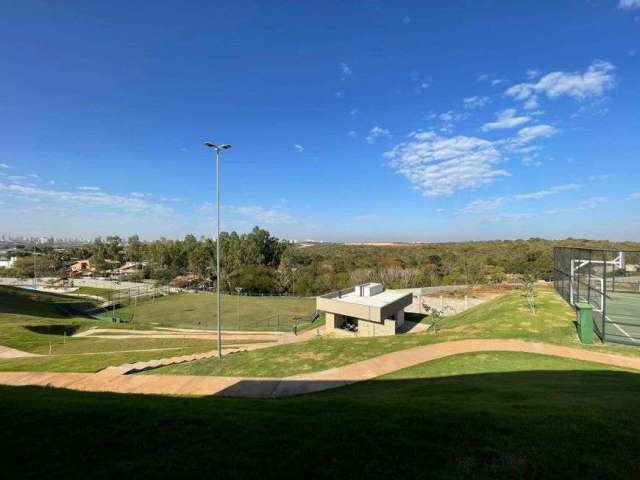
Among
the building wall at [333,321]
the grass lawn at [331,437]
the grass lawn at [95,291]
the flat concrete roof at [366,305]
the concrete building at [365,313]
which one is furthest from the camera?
the grass lawn at [95,291]

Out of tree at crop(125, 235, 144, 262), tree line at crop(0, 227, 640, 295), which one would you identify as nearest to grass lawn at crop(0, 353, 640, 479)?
tree line at crop(0, 227, 640, 295)

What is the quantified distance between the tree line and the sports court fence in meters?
23.3

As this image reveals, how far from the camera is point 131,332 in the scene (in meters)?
30.2

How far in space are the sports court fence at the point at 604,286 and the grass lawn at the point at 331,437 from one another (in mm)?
9356

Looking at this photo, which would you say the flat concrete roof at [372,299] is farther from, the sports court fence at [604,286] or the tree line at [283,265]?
the tree line at [283,265]

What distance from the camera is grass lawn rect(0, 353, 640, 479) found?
3848 millimetres

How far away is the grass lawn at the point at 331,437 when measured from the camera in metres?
3.85

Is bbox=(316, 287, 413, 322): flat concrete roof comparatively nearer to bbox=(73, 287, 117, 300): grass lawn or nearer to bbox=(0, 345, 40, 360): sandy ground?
bbox=(0, 345, 40, 360): sandy ground

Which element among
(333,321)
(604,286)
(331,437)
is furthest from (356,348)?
(333,321)

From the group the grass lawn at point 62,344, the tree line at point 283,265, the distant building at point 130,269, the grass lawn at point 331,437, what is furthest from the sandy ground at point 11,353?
the distant building at point 130,269

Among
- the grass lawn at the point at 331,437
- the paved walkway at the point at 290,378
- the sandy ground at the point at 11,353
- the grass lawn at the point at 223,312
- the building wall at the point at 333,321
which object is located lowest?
the grass lawn at the point at 223,312

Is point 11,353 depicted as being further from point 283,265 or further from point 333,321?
point 283,265

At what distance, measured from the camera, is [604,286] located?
42.5 ft

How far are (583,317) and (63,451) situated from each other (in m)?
16.0
